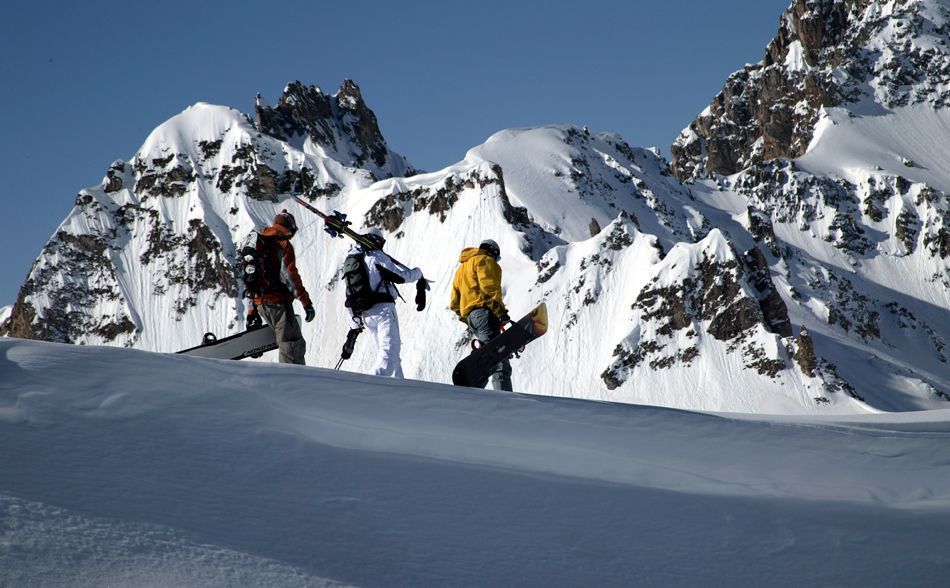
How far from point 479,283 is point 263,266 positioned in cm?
274

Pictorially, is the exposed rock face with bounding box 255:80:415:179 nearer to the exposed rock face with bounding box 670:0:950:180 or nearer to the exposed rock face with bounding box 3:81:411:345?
the exposed rock face with bounding box 3:81:411:345

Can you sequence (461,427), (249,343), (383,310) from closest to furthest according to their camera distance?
1. (461,427)
2. (383,310)
3. (249,343)

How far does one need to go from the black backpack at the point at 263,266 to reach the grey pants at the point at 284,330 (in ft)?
0.68

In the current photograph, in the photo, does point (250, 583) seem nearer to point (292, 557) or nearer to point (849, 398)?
point (292, 557)

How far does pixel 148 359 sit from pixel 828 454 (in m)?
5.31

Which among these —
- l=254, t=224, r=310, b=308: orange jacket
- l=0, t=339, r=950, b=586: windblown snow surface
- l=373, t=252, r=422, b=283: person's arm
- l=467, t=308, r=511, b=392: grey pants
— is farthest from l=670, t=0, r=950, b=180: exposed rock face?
l=0, t=339, r=950, b=586: windblown snow surface

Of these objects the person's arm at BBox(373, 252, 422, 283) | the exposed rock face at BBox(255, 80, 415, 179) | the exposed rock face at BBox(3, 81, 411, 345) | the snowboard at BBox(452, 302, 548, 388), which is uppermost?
the exposed rock face at BBox(255, 80, 415, 179)

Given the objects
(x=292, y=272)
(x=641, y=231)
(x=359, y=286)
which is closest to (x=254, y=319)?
(x=292, y=272)

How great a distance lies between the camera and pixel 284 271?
10.4 metres

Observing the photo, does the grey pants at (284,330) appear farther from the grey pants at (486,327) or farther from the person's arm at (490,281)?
the person's arm at (490,281)

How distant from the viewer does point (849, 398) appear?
69000 millimetres

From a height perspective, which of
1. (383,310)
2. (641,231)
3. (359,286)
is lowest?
(383,310)

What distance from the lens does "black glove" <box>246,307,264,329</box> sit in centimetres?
1102

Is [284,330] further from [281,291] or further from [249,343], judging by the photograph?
[249,343]
